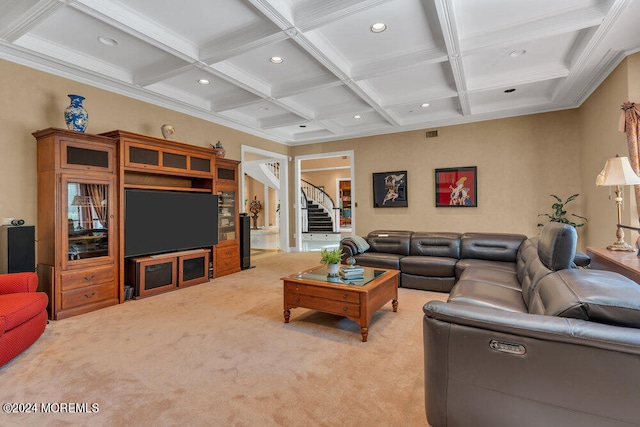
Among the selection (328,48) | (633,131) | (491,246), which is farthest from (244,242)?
(633,131)

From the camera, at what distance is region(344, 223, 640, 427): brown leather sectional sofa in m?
1.11

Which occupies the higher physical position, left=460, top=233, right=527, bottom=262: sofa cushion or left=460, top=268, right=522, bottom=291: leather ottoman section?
left=460, top=233, right=527, bottom=262: sofa cushion

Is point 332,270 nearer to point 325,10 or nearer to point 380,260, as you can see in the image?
point 380,260

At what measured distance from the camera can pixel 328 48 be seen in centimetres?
358

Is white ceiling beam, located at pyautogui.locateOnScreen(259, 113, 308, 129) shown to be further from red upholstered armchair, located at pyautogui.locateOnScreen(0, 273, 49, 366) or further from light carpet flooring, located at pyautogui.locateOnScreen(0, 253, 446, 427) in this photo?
red upholstered armchair, located at pyautogui.locateOnScreen(0, 273, 49, 366)

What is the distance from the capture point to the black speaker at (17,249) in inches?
120

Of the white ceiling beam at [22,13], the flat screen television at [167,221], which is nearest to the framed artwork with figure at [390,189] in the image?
the flat screen television at [167,221]

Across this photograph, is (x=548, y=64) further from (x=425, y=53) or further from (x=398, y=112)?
(x=398, y=112)

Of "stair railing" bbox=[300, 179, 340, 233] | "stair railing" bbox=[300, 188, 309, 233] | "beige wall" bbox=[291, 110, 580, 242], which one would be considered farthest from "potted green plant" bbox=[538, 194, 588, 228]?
"stair railing" bbox=[300, 179, 340, 233]

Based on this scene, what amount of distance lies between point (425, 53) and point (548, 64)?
188cm

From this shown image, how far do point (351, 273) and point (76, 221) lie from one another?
3167mm

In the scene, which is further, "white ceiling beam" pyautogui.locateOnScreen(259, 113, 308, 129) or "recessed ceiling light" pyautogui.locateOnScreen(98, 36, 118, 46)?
"white ceiling beam" pyautogui.locateOnScreen(259, 113, 308, 129)

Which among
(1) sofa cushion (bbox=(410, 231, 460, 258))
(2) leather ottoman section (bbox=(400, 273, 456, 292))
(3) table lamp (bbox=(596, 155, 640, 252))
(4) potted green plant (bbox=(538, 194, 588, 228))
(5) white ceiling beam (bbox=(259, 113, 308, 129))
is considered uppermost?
(5) white ceiling beam (bbox=(259, 113, 308, 129))

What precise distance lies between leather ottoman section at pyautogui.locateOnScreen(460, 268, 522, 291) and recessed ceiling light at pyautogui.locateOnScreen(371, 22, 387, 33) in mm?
2695
